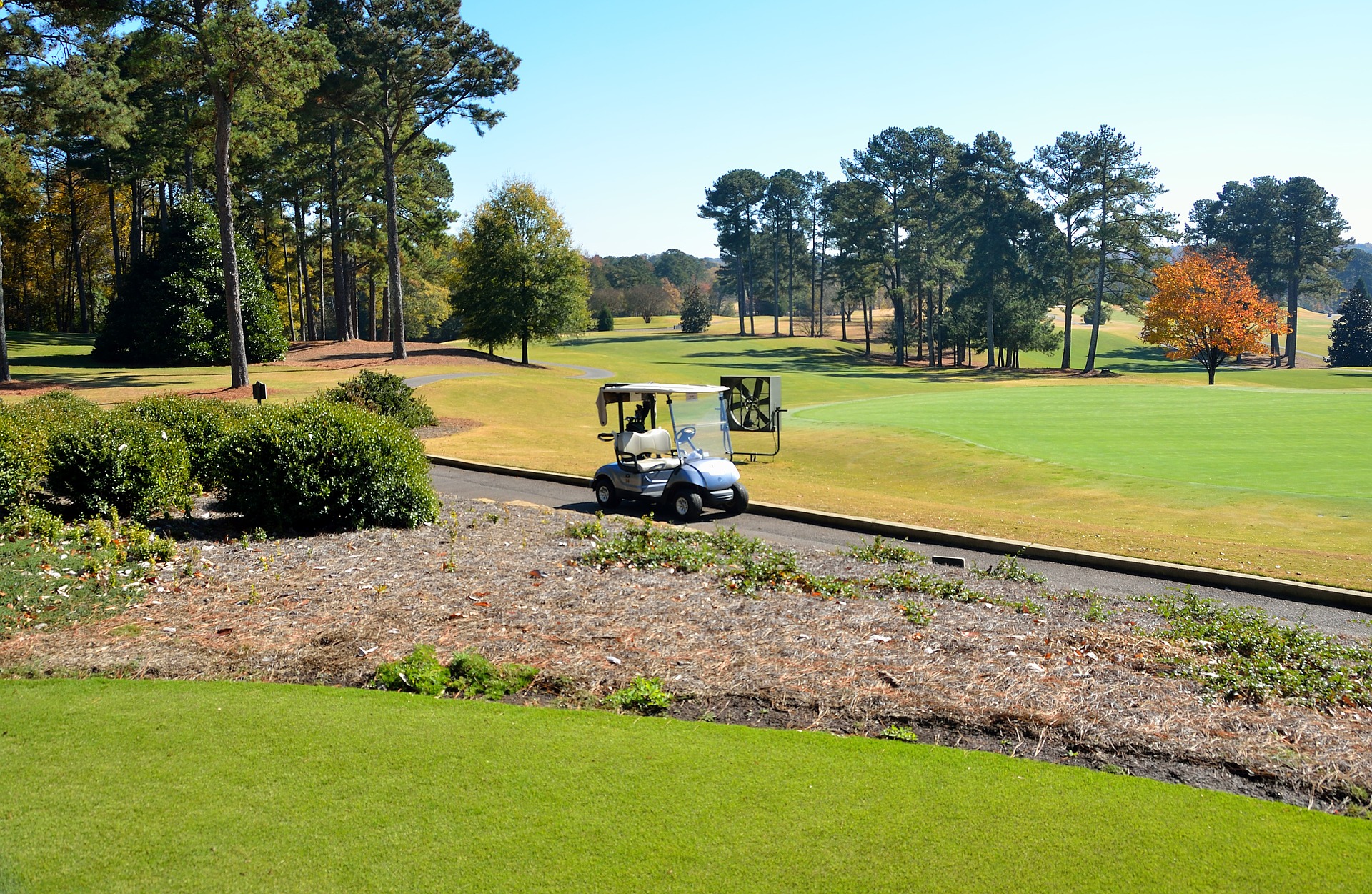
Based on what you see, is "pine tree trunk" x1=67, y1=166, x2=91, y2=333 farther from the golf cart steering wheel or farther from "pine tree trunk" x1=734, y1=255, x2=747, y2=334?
"pine tree trunk" x1=734, y1=255, x2=747, y2=334

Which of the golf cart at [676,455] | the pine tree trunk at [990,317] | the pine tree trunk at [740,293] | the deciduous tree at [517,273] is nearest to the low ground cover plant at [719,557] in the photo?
the golf cart at [676,455]

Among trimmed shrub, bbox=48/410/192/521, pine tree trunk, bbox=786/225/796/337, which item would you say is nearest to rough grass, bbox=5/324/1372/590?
trimmed shrub, bbox=48/410/192/521

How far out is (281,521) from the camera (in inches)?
433

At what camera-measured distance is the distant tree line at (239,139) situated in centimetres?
2928

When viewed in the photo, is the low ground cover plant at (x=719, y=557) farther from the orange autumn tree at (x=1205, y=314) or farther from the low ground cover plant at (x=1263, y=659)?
the orange autumn tree at (x=1205, y=314)

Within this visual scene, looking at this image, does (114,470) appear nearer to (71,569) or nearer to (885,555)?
(71,569)

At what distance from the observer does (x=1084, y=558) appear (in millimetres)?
11867

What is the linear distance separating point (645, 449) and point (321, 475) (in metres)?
5.89

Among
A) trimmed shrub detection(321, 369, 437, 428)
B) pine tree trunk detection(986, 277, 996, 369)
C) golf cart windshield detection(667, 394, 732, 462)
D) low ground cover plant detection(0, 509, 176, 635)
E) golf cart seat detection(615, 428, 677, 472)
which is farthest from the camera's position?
pine tree trunk detection(986, 277, 996, 369)

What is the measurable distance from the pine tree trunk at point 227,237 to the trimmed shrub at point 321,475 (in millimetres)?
22716

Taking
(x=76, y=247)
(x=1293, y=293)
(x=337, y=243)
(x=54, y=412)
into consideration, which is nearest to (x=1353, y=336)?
(x=1293, y=293)

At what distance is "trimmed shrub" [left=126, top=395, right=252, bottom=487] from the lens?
12938 millimetres

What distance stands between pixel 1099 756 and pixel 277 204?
6222 cm

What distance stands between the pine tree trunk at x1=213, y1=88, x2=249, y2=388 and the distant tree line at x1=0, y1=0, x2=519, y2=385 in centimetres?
7
